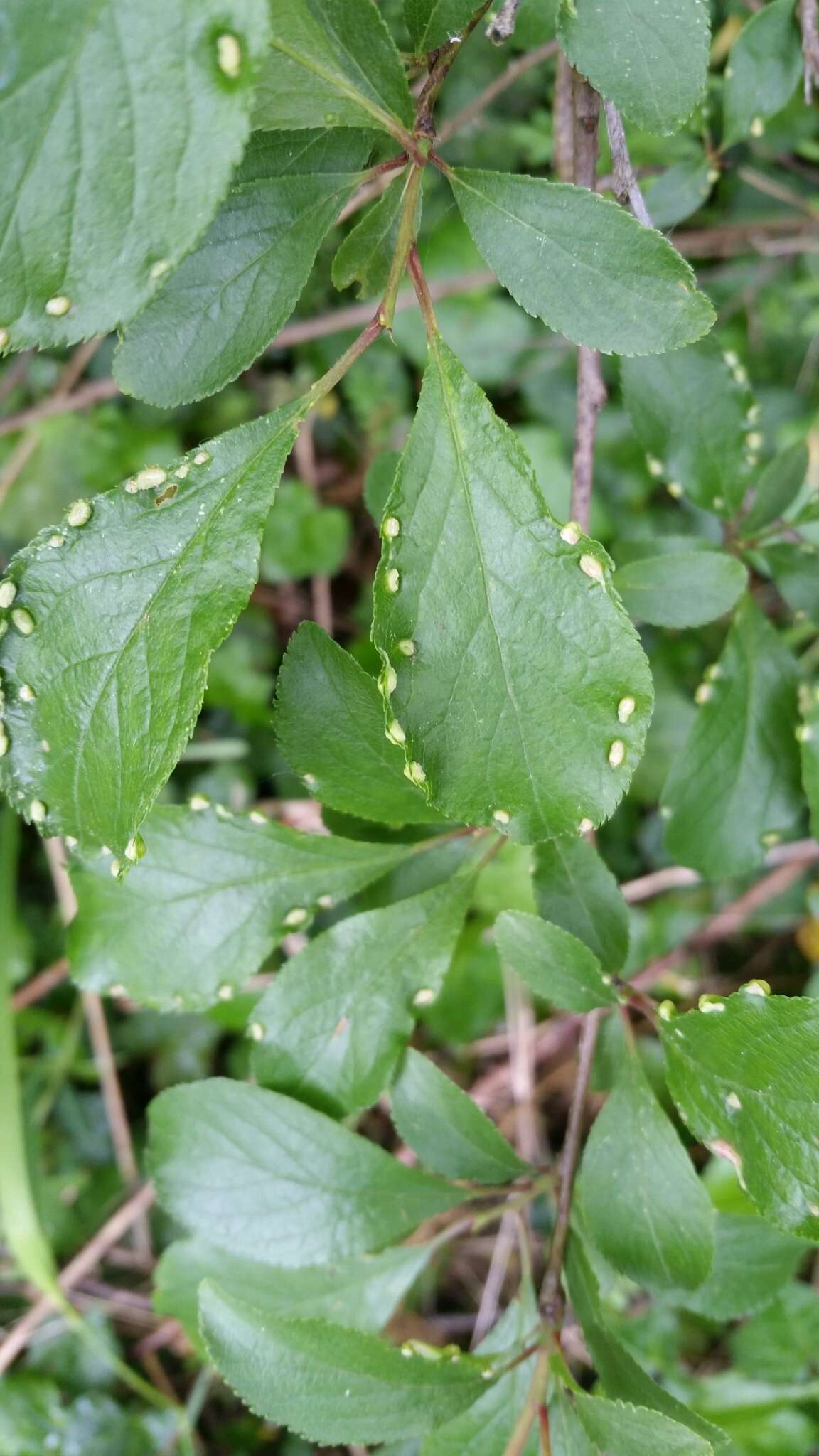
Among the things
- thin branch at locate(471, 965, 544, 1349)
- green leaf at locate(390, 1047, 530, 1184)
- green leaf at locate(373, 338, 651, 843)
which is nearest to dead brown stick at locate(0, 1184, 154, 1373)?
A: thin branch at locate(471, 965, 544, 1349)

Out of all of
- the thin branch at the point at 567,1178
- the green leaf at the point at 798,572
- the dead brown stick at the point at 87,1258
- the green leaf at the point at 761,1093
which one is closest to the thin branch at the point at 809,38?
the green leaf at the point at 798,572

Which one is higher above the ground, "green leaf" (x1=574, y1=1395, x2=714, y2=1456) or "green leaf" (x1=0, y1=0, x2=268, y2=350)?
Answer: "green leaf" (x1=0, y1=0, x2=268, y2=350)

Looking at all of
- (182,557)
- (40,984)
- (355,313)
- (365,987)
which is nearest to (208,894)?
(365,987)

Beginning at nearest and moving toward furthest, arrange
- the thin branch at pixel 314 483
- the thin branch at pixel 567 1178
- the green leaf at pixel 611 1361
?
the green leaf at pixel 611 1361 → the thin branch at pixel 567 1178 → the thin branch at pixel 314 483

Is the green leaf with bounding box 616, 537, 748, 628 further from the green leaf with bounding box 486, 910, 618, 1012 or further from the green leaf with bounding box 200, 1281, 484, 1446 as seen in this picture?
the green leaf with bounding box 200, 1281, 484, 1446

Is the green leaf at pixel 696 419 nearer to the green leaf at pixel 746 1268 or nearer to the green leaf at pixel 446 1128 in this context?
the green leaf at pixel 446 1128

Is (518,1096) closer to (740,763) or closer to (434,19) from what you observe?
(740,763)
